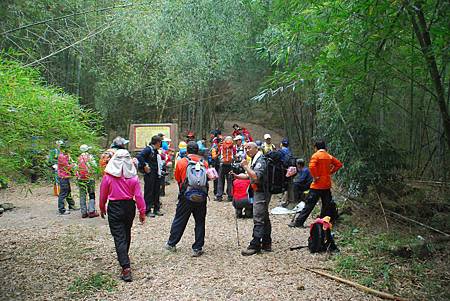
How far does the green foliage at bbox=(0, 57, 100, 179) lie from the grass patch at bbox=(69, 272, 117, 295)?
3.92 feet

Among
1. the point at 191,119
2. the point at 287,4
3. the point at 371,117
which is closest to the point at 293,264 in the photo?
the point at 287,4

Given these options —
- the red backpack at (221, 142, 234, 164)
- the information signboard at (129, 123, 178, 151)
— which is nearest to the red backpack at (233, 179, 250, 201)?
the red backpack at (221, 142, 234, 164)

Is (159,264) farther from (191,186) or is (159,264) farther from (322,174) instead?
(322,174)

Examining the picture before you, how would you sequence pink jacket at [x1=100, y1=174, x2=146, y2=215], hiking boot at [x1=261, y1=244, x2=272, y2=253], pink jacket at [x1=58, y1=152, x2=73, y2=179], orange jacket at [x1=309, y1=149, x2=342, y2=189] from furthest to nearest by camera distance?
orange jacket at [x1=309, y1=149, x2=342, y2=189], hiking boot at [x1=261, y1=244, x2=272, y2=253], pink jacket at [x1=100, y1=174, x2=146, y2=215], pink jacket at [x1=58, y1=152, x2=73, y2=179]

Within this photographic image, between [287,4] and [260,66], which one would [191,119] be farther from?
[287,4]

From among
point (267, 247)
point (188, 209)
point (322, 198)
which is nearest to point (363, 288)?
point (267, 247)

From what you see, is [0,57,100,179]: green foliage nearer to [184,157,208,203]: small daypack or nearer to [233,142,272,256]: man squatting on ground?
[184,157,208,203]: small daypack

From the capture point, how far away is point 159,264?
4.27 m

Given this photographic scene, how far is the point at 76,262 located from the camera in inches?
179

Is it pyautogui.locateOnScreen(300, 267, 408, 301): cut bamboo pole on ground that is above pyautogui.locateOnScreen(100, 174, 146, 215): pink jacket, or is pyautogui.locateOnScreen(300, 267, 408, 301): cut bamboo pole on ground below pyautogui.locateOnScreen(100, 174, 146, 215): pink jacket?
below

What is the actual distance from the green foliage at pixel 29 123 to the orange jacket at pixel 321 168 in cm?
289

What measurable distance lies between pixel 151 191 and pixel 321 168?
2.95 meters

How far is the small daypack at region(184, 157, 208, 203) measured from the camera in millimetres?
4383

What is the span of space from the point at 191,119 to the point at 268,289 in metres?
11.9
